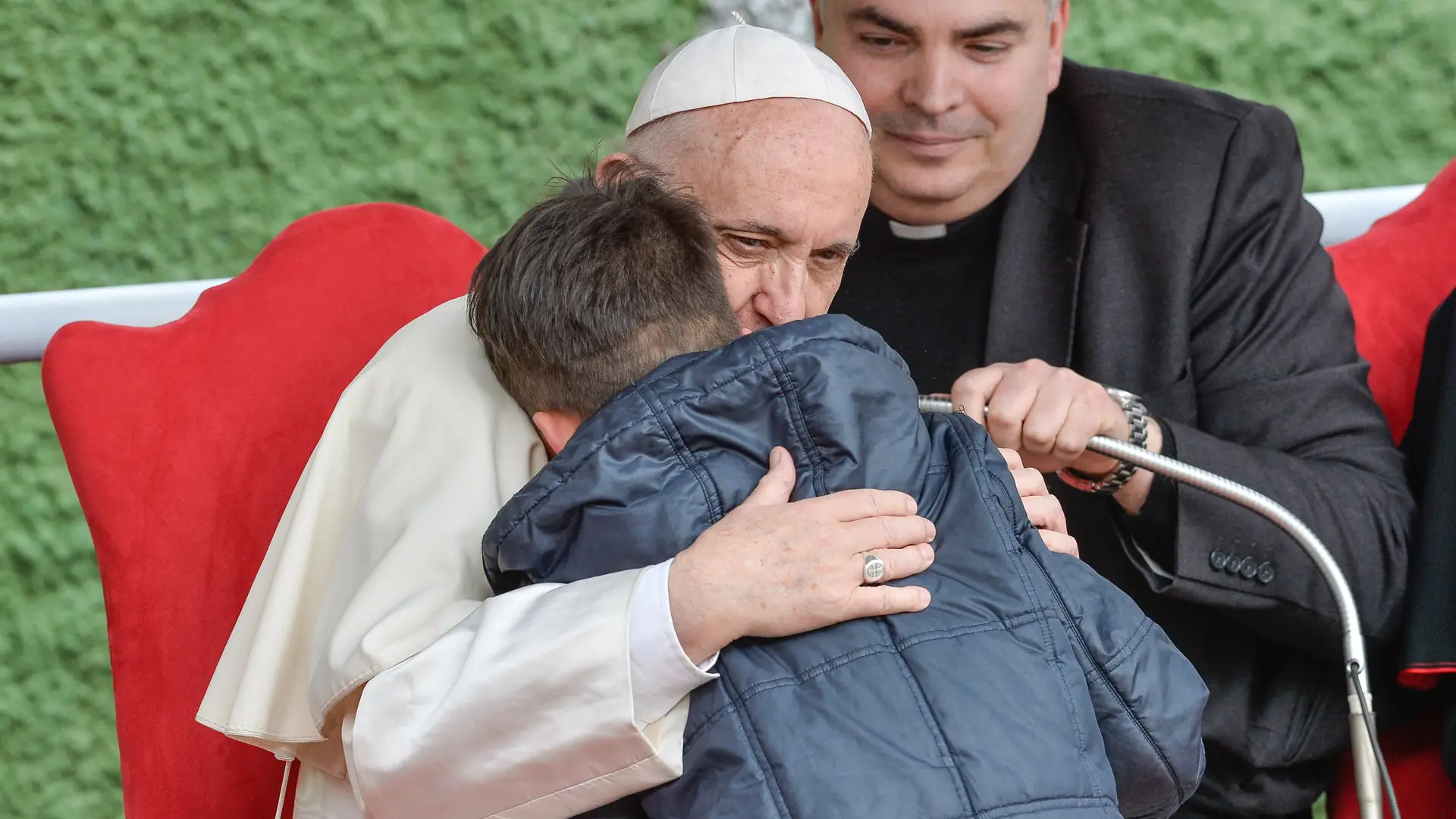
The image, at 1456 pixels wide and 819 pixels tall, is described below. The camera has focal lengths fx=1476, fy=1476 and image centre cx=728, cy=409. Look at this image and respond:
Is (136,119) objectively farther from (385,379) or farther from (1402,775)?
(1402,775)

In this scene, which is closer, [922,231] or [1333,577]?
[1333,577]

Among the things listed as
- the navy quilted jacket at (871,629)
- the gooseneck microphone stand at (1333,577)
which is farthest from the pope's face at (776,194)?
the navy quilted jacket at (871,629)

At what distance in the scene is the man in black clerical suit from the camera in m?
1.80

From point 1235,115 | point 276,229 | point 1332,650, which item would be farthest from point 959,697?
point 276,229

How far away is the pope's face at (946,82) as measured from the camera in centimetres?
198

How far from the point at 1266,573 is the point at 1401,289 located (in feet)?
1.74

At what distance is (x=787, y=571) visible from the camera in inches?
43.0

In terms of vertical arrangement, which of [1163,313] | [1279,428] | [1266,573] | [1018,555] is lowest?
[1266,573]

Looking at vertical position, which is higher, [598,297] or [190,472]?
[598,297]

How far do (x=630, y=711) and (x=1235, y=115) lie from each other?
4.64 feet

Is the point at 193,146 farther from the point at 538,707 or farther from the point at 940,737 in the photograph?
the point at 940,737

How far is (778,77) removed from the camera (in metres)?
1.55

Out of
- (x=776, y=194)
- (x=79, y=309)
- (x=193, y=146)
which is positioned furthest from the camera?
(x=193, y=146)

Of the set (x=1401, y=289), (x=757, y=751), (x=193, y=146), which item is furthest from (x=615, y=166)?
(x=193, y=146)
